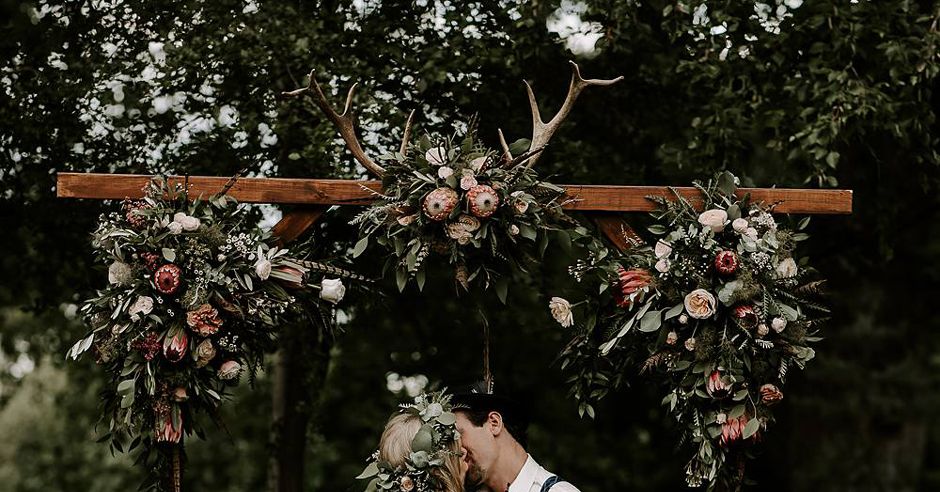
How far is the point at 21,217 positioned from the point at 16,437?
12.5 meters

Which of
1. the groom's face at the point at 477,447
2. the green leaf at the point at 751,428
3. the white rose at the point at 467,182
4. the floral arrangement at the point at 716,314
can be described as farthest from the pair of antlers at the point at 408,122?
the green leaf at the point at 751,428

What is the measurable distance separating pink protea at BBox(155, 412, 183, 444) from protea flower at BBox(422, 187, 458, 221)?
125 centimetres

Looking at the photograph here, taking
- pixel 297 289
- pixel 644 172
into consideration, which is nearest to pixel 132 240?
pixel 297 289

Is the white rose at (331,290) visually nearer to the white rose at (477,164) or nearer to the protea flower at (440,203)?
the protea flower at (440,203)

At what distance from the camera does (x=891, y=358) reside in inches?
359

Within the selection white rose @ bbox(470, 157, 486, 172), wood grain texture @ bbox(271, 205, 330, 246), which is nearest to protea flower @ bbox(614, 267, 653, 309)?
white rose @ bbox(470, 157, 486, 172)

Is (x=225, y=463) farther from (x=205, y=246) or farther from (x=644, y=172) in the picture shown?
(x=205, y=246)

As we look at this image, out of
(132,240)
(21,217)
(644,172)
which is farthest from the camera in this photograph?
(644,172)

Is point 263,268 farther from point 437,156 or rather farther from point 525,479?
point 525,479

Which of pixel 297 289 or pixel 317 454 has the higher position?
pixel 297 289

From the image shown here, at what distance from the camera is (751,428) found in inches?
170

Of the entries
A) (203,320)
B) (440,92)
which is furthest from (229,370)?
(440,92)

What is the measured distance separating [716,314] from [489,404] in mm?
955

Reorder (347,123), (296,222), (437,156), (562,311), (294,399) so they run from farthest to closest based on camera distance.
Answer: (294,399), (347,123), (296,222), (562,311), (437,156)
